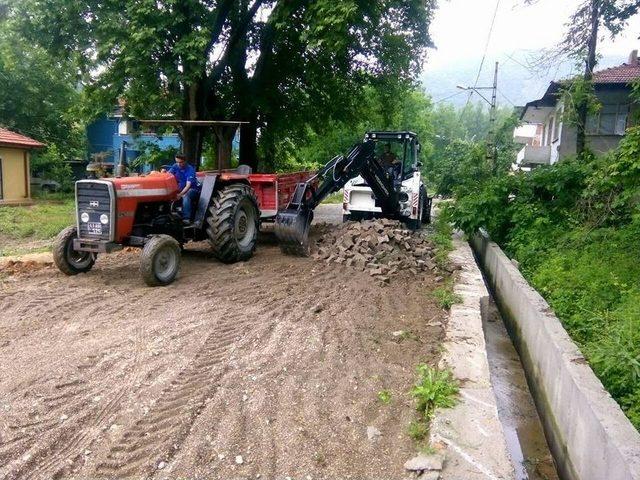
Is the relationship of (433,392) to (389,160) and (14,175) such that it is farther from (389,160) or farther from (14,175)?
(14,175)

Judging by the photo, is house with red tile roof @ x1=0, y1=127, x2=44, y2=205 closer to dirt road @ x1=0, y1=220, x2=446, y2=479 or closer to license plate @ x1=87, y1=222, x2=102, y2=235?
license plate @ x1=87, y1=222, x2=102, y2=235

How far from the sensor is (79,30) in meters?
11.8

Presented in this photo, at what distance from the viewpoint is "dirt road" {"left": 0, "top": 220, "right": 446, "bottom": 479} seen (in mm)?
3637

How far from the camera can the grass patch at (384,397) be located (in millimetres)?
4531

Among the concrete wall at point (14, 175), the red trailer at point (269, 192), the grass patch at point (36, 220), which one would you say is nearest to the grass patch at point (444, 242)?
the red trailer at point (269, 192)

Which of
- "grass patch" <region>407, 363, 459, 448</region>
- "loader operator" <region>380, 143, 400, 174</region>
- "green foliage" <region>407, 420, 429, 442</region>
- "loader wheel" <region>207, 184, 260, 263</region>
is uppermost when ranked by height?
"loader operator" <region>380, 143, 400, 174</region>

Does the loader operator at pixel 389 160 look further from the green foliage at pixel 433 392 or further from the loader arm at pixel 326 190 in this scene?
the green foliage at pixel 433 392

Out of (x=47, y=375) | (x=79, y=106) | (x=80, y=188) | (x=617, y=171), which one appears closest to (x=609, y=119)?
(x=617, y=171)

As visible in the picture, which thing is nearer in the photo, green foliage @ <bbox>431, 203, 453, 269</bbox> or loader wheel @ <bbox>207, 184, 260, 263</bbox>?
loader wheel @ <bbox>207, 184, 260, 263</bbox>

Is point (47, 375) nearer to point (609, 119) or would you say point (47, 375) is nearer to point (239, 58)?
point (239, 58)

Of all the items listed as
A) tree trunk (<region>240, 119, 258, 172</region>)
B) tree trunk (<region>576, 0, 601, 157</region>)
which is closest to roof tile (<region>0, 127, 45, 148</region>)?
tree trunk (<region>240, 119, 258, 172</region>)

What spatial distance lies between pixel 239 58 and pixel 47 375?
1313 centimetres

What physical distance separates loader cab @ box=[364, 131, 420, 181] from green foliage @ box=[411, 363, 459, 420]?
8.53 metres

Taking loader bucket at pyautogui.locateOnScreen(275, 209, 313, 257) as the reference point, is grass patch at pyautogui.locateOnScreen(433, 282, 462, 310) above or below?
below
